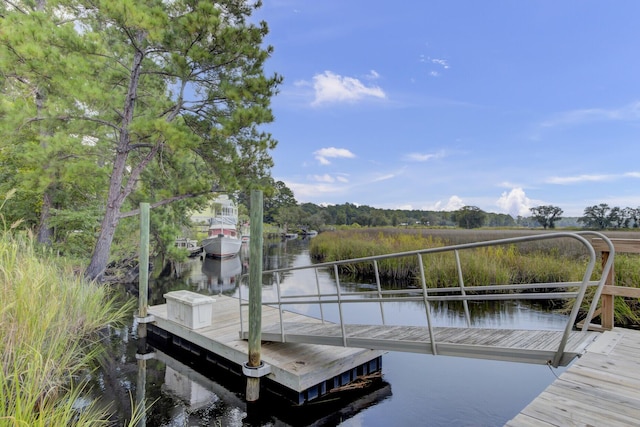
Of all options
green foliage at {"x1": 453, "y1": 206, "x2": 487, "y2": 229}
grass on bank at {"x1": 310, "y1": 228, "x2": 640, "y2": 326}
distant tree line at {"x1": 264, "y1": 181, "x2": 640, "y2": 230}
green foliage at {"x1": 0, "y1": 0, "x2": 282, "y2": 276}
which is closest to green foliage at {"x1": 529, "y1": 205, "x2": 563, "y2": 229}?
distant tree line at {"x1": 264, "y1": 181, "x2": 640, "y2": 230}

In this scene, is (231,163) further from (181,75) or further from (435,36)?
(435,36)

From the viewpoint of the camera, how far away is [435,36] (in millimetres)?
11906

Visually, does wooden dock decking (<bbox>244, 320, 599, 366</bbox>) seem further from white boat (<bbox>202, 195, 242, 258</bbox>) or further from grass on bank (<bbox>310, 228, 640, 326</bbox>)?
white boat (<bbox>202, 195, 242, 258</bbox>)

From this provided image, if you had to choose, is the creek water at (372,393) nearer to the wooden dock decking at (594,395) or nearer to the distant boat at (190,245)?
the wooden dock decking at (594,395)

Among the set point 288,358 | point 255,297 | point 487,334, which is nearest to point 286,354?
point 288,358

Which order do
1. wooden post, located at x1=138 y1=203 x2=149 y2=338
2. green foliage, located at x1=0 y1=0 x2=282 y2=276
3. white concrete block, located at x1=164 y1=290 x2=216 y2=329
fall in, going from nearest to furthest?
white concrete block, located at x1=164 y1=290 x2=216 y2=329 → wooden post, located at x1=138 y1=203 x2=149 y2=338 → green foliage, located at x1=0 y1=0 x2=282 y2=276

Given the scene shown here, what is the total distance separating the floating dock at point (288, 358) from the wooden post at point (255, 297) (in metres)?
0.19

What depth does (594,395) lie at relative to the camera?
179 cm

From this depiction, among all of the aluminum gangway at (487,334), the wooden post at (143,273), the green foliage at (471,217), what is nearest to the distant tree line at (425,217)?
the green foliage at (471,217)

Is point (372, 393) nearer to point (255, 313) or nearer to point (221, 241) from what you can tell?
point (255, 313)

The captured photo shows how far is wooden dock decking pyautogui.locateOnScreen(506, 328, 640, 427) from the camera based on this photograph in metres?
1.59

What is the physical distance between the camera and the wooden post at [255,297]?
3873mm

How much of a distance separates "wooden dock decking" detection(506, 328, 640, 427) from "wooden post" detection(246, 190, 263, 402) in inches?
113

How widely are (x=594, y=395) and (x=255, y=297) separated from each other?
10.2 feet
